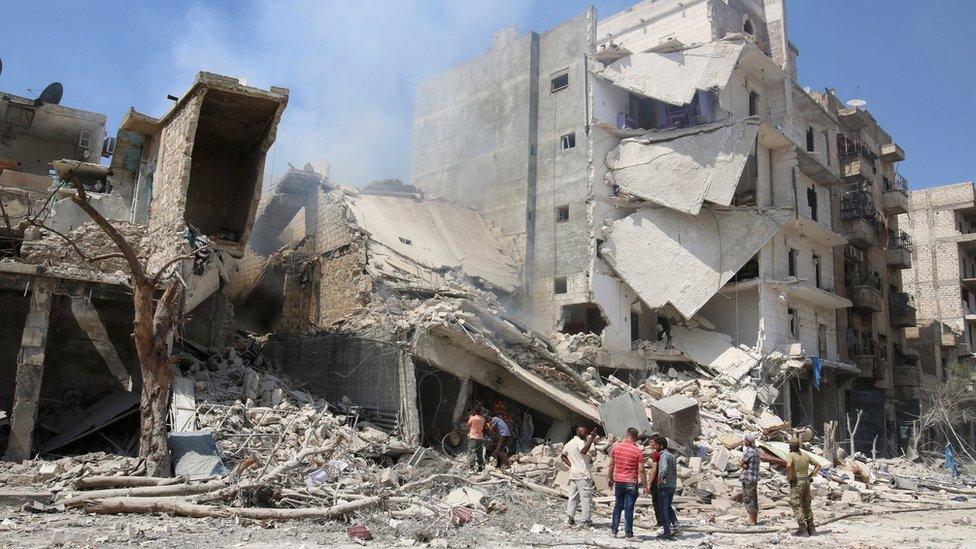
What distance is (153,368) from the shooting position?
10672mm

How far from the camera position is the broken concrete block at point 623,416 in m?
15.5

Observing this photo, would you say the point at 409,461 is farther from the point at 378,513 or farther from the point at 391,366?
the point at 378,513

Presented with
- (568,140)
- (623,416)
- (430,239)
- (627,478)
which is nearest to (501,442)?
(623,416)

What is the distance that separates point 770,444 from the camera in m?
17.4

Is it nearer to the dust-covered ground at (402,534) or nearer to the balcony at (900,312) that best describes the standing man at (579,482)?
the dust-covered ground at (402,534)

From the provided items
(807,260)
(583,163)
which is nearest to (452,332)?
(583,163)

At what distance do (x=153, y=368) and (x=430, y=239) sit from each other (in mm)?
12350

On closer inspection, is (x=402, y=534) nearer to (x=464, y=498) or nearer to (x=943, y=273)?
(x=464, y=498)

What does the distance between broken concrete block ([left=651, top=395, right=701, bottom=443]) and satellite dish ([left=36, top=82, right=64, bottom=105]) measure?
2186 centimetres

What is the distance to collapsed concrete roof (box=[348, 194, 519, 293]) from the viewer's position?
19406 millimetres

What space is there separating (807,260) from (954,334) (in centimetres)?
1684

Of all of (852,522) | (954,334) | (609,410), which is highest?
(954,334)

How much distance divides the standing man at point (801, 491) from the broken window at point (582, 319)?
1326cm

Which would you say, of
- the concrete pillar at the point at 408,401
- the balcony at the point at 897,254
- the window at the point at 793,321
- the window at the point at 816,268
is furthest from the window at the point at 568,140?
the balcony at the point at 897,254
